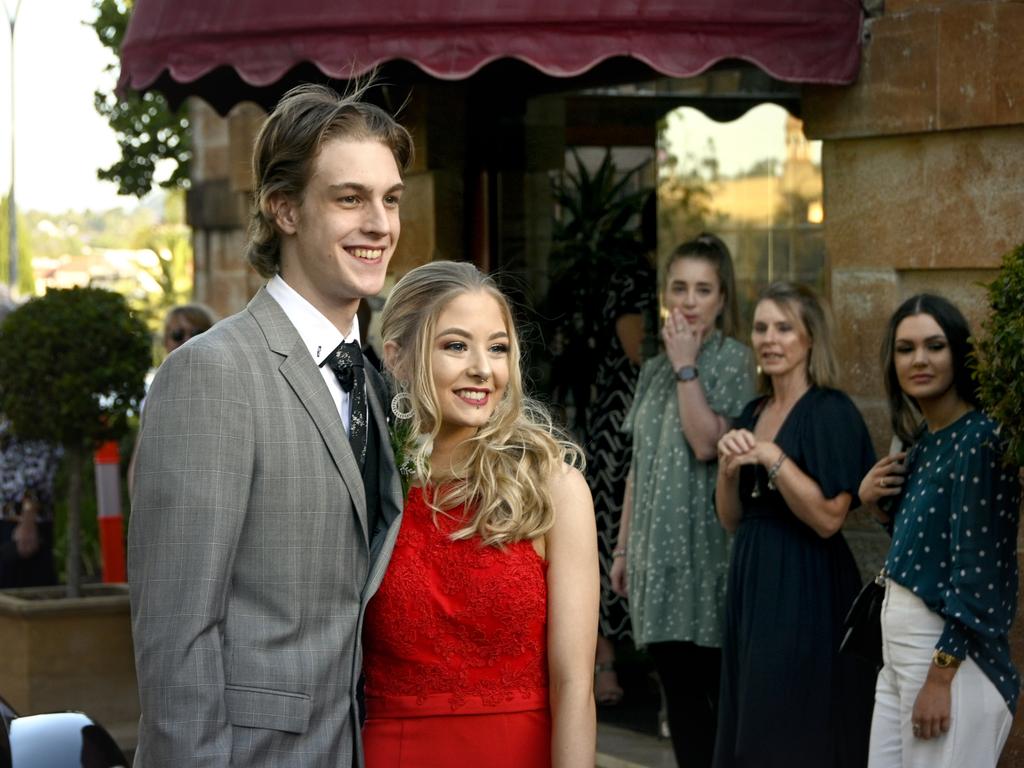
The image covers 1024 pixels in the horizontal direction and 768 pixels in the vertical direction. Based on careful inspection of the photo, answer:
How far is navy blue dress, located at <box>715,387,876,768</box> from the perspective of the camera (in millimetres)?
5566

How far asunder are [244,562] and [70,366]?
6.15m

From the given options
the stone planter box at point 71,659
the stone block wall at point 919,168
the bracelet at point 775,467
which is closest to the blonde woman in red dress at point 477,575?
the bracelet at point 775,467

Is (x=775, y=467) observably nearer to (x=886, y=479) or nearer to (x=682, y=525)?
(x=886, y=479)

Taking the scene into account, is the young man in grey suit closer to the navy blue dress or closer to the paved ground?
the navy blue dress

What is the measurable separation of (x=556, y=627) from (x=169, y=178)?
11.6 metres

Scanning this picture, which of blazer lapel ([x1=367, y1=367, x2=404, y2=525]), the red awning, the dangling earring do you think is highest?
the red awning

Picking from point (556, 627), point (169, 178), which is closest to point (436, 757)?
point (556, 627)

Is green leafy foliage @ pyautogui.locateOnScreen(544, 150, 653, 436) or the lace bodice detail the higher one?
green leafy foliage @ pyautogui.locateOnScreen(544, 150, 653, 436)

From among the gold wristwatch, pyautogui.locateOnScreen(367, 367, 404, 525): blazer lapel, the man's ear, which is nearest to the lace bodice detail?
pyautogui.locateOnScreen(367, 367, 404, 525): blazer lapel

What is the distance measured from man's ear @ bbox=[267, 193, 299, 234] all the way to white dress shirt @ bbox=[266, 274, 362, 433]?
0.38ft

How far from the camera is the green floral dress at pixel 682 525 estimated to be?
20.7 feet

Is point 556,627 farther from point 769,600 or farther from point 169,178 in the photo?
point 169,178

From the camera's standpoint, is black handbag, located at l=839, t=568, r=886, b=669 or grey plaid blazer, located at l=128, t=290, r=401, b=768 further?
black handbag, located at l=839, t=568, r=886, b=669

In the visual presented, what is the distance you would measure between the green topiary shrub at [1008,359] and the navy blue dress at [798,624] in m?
1.20
